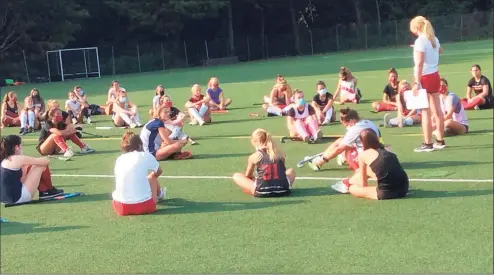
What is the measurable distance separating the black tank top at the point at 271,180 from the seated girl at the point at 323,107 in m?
7.12

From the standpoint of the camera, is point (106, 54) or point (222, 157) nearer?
point (222, 157)

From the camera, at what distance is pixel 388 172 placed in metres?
8.66

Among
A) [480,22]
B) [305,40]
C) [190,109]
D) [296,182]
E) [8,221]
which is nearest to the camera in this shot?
[8,221]

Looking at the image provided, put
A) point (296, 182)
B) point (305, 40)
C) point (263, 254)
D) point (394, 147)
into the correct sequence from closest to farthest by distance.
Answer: point (263, 254) < point (296, 182) < point (394, 147) < point (305, 40)

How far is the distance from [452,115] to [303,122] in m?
2.64

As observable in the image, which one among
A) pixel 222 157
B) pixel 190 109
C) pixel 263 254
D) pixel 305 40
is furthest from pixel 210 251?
pixel 305 40

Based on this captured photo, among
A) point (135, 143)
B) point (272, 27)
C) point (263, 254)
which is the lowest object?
point (263, 254)

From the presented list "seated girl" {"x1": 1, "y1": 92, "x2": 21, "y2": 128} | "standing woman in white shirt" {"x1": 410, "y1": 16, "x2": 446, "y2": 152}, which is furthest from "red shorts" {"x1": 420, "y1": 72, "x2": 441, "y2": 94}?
"seated girl" {"x1": 1, "y1": 92, "x2": 21, "y2": 128}

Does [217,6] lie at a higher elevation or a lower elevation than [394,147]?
higher

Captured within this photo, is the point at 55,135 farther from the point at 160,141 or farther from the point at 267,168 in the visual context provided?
the point at 267,168

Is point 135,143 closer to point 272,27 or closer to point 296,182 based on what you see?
point 296,182

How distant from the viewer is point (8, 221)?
30.4ft

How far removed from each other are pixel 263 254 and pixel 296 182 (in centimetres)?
347

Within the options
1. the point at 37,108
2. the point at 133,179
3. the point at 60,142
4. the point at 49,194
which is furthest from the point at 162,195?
the point at 37,108
